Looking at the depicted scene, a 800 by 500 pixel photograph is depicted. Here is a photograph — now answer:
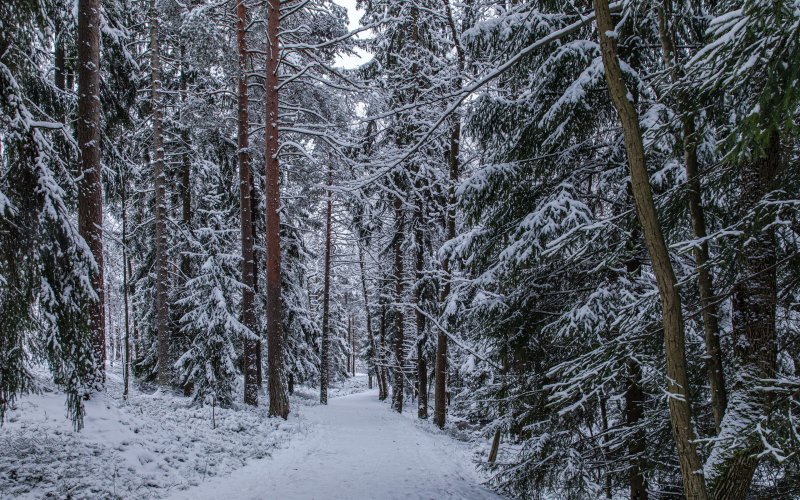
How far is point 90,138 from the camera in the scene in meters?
7.37

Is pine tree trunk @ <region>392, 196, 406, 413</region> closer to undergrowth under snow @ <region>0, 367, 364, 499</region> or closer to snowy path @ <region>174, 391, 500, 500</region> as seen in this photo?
snowy path @ <region>174, 391, 500, 500</region>

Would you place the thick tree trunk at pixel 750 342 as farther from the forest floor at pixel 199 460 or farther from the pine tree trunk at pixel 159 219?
the pine tree trunk at pixel 159 219

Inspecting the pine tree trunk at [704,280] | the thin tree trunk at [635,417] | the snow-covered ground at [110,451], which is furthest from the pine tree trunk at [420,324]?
the pine tree trunk at [704,280]

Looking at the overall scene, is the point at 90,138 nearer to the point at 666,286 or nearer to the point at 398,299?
the point at 666,286

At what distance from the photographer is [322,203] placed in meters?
21.6

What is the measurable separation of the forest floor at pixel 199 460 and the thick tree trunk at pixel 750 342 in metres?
4.41

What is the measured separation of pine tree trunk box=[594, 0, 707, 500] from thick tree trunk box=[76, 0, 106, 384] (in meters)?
8.17

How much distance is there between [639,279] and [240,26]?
12280 mm

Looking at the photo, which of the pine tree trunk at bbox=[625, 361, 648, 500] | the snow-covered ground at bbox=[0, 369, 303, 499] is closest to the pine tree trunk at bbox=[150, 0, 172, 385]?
the snow-covered ground at bbox=[0, 369, 303, 499]

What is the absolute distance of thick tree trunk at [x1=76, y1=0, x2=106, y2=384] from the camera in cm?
721

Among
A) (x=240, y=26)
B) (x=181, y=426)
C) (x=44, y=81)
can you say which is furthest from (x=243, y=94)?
(x=181, y=426)

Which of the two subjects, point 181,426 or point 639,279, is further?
point 181,426

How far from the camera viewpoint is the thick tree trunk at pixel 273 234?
36.1 feet

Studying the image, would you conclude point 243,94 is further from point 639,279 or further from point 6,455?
point 639,279
